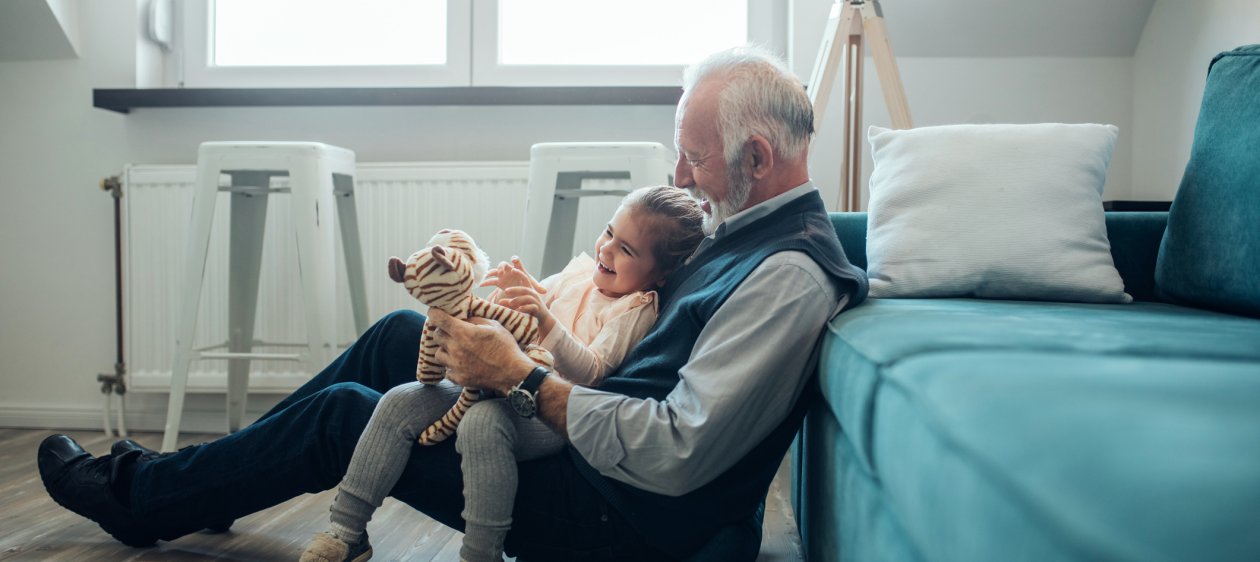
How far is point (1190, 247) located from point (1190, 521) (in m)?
1.12

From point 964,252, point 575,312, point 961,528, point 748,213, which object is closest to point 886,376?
point 961,528

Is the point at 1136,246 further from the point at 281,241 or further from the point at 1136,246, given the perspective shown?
the point at 281,241

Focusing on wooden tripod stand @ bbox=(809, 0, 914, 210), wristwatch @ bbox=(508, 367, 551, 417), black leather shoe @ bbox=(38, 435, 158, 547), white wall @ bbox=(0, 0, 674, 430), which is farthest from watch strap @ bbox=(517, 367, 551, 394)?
white wall @ bbox=(0, 0, 674, 430)

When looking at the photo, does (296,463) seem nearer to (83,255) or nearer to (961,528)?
(961,528)

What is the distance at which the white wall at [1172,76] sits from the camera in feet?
7.16

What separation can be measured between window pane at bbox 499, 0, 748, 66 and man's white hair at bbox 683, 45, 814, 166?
1.70 meters

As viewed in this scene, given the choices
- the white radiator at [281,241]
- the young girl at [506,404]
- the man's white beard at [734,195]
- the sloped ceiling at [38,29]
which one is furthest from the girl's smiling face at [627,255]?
the sloped ceiling at [38,29]

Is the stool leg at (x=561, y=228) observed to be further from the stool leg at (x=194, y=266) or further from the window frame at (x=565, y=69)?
the stool leg at (x=194, y=266)

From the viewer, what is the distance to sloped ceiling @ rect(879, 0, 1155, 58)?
2523 mm

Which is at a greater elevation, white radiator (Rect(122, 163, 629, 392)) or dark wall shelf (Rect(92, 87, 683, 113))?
dark wall shelf (Rect(92, 87, 683, 113))

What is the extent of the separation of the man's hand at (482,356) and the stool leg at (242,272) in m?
1.53

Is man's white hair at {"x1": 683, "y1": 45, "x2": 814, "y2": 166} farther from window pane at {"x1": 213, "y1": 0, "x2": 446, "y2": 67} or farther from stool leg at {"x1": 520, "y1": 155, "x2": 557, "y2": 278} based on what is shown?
window pane at {"x1": 213, "y1": 0, "x2": 446, "y2": 67}

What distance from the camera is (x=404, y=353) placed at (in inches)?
58.8

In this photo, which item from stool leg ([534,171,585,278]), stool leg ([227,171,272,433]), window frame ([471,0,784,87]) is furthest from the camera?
window frame ([471,0,784,87])
